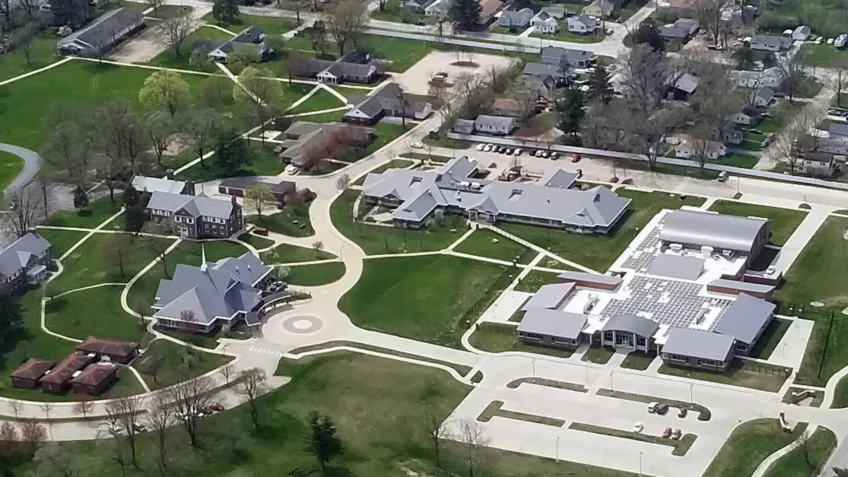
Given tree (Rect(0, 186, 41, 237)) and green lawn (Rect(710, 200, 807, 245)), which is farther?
tree (Rect(0, 186, 41, 237))

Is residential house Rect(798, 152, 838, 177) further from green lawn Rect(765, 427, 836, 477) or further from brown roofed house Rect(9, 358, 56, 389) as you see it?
brown roofed house Rect(9, 358, 56, 389)

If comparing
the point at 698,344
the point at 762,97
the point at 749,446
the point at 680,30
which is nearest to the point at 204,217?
the point at 698,344

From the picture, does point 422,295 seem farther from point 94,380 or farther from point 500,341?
point 94,380

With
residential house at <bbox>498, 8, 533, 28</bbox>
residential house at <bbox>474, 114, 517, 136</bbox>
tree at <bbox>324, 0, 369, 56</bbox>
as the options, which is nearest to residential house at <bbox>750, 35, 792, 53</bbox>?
residential house at <bbox>498, 8, 533, 28</bbox>

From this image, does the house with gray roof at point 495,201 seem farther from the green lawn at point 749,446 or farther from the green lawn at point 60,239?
the green lawn at point 749,446

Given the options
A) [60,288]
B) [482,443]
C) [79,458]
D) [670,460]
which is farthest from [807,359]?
[60,288]
